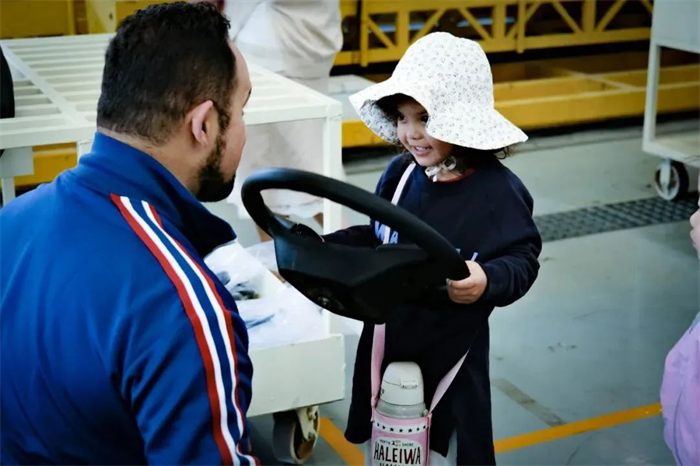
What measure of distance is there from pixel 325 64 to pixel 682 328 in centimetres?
184

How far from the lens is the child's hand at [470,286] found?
6.55ft

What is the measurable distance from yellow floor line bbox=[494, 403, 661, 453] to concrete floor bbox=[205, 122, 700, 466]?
0.08ft

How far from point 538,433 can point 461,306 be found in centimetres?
132

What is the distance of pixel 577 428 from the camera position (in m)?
3.38

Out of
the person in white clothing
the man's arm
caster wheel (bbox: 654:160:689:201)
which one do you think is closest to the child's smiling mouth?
the man's arm

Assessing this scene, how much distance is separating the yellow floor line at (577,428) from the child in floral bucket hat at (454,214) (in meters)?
1.04

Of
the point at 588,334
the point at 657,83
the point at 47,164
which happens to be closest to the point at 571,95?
the point at 657,83

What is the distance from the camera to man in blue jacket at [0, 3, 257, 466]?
141cm

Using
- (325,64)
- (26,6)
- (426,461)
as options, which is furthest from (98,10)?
(426,461)

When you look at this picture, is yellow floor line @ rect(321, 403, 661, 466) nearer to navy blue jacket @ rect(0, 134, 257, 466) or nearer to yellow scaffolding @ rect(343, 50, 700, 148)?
navy blue jacket @ rect(0, 134, 257, 466)

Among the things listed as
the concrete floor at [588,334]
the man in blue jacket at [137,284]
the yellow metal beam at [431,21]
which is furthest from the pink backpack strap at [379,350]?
the yellow metal beam at [431,21]

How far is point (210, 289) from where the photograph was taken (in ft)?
4.81

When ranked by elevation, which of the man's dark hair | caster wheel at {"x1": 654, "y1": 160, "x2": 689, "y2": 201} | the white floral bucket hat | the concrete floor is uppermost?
the man's dark hair

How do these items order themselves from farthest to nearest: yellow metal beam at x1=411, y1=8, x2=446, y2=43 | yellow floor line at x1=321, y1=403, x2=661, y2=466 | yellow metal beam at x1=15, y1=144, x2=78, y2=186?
yellow metal beam at x1=411, y1=8, x2=446, y2=43, yellow metal beam at x1=15, y1=144, x2=78, y2=186, yellow floor line at x1=321, y1=403, x2=661, y2=466
